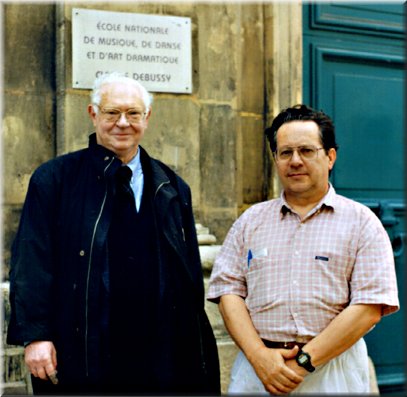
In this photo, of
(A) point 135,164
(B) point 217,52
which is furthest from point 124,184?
(B) point 217,52

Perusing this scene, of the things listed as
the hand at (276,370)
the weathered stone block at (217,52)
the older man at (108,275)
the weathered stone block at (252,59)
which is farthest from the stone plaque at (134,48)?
the hand at (276,370)

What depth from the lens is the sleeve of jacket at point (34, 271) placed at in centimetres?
313

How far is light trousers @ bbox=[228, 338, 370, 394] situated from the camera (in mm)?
3053

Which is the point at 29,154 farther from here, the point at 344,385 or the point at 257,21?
the point at 344,385

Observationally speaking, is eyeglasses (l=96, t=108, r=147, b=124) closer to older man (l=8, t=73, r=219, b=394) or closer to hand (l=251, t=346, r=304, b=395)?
older man (l=8, t=73, r=219, b=394)

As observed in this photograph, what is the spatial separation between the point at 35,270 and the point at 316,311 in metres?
1.04

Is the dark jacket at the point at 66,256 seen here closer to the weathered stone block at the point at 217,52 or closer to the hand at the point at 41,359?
the hand at the point at 41,359

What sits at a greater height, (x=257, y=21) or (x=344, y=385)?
(x=257, y=21)

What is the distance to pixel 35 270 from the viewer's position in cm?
315

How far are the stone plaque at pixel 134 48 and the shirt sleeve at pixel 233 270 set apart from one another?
5.49ft

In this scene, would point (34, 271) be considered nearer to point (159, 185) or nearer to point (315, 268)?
point (159, 185)

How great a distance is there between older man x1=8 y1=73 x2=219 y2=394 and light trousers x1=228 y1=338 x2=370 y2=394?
0.36 metres

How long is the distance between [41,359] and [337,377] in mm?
1081

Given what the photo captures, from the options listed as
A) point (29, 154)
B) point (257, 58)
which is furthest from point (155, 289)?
point (257, 58)
